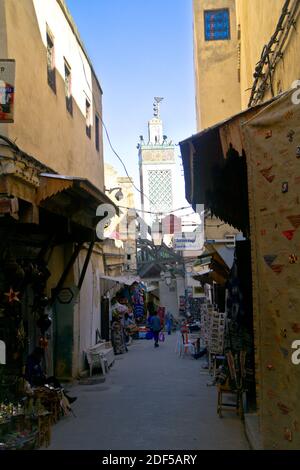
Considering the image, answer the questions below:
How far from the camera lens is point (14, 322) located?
7543mm

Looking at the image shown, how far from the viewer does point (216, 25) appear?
20266 mm

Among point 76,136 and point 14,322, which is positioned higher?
point 76,136

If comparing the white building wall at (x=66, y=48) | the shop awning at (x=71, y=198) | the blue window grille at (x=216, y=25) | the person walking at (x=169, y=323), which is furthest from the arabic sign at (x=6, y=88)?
the person walking at (x=169, y=323)

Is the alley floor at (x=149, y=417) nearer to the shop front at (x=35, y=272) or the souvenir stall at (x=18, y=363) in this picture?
the souvenir stall at (x=18, y=363)

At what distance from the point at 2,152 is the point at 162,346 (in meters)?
15.5

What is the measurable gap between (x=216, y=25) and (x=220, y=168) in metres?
16.2

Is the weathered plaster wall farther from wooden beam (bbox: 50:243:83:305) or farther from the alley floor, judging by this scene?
the alley floor

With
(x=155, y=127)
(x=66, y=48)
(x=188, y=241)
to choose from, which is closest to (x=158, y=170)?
(x=155, y=127)

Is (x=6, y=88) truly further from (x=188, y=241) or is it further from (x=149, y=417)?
(x=188, y=241)

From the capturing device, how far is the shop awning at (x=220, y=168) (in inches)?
178

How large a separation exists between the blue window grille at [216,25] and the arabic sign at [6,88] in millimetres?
15144
